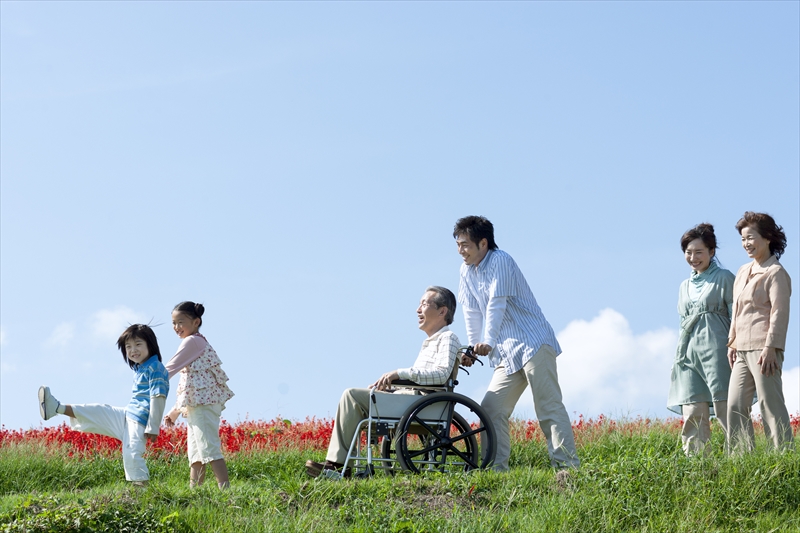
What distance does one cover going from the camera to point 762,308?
6.96 meters

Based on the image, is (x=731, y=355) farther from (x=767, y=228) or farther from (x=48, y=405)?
(x=48, y=405)

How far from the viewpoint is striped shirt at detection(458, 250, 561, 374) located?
7.18 meters

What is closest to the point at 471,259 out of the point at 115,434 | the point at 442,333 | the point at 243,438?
the point at 442,333

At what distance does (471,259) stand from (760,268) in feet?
7.59

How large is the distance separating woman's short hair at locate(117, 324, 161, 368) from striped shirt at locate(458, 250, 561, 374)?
8.43 feet

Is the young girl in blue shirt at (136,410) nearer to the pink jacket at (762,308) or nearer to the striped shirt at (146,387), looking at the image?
the striped shirt at (146,387)

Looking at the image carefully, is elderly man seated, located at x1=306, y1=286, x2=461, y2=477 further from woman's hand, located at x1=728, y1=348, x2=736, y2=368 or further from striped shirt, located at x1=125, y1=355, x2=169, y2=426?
woman's hand, located at x1=728, y1=348, x2=736, y2=368

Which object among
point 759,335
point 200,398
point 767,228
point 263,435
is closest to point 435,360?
point 200,398

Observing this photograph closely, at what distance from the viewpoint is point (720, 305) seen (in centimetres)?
746

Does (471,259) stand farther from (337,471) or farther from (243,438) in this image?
(243,438)

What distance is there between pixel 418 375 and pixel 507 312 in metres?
1.01

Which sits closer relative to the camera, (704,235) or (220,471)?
(220,471)

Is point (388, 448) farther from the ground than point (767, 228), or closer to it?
closer to it

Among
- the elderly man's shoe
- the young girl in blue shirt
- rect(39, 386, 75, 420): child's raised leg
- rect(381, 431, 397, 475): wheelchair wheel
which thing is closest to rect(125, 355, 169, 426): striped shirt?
the young girl in blue shirt
